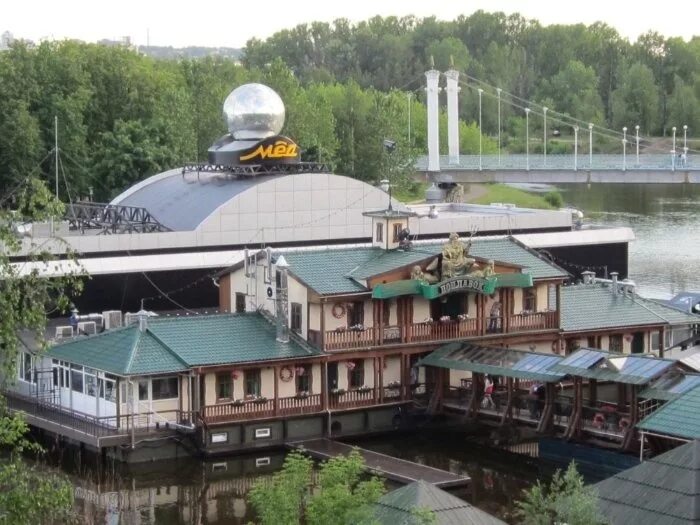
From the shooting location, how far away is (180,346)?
42.9 metres

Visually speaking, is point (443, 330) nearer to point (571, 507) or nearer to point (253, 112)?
point (571, 507)

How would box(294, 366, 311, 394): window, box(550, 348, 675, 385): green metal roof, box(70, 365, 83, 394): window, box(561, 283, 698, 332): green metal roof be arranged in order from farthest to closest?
box(561, 283, 698, 332): green metal roof, box(294, 366, 311, 394): window, box(70, 365, 83, 394): window, box(550, 348, 675, 385): green metal roof

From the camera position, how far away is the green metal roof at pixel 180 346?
42188mm

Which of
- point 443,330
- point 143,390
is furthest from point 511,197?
point 143,390

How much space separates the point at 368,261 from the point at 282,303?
121 inches

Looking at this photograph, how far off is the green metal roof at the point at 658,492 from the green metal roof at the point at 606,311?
18.0 meters

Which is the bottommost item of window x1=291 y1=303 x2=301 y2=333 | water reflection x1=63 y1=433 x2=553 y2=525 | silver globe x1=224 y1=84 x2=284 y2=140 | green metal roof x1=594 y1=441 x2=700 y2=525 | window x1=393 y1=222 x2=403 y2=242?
water reflection x1=63 y1=433 x2=553 y2=525

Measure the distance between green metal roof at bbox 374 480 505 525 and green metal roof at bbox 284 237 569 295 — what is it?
17.1m

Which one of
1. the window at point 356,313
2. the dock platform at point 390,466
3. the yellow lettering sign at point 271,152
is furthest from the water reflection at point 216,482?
the yellow lettering sign at point 271,152

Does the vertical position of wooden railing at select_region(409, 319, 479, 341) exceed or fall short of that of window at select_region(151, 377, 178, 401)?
it exceeds it

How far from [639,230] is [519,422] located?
59295 millimetres

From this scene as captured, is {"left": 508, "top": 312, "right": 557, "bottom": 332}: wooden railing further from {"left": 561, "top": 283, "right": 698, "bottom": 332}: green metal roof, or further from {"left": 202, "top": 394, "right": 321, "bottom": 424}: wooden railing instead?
{"left": 202, "top": 394, "right": 321, "bottom": 424}: wooden railing

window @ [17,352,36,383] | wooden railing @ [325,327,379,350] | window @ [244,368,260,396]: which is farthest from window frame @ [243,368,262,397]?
window @ [17,352,36,383]

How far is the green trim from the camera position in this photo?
44938mm
